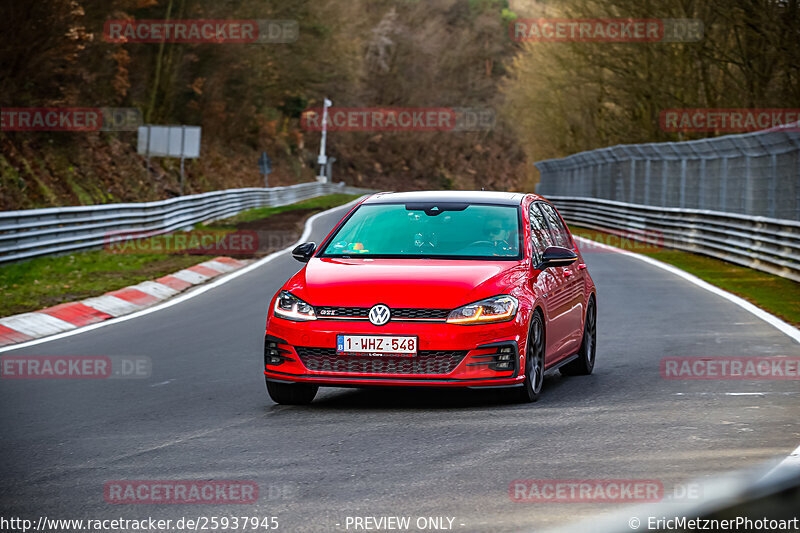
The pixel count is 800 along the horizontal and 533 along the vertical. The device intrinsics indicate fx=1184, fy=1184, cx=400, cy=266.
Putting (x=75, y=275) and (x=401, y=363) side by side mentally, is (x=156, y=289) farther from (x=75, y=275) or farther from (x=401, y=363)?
(x=401, y=363)

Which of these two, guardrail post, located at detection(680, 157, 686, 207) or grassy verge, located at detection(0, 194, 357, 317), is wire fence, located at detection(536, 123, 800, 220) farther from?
grassy verge, located at detection(0, 194, 357, 317)

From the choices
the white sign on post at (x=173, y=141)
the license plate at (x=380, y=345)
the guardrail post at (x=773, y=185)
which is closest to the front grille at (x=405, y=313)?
the license plate at (x=380, y=345)

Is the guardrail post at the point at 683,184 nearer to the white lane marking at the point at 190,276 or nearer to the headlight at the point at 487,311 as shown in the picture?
the white lane marking at the point at 190,276

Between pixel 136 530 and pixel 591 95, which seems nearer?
pixel 136 530

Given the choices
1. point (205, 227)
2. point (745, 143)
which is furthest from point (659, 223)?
point (205, 227)

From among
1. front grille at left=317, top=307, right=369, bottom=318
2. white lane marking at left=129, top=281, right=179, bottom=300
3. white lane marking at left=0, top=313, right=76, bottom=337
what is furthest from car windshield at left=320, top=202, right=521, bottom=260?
white lane marking at left=129, top=281, right=179, bottom=300

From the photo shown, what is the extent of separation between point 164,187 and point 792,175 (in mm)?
29718

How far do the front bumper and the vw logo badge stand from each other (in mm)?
37

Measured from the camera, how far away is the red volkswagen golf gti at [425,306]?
782cm

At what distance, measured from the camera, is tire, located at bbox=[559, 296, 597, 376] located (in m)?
9.98

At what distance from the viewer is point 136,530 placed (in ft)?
15.9

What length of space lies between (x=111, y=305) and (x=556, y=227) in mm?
8203

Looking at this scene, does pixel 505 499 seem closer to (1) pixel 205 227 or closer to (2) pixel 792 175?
(2) pixel 792 175

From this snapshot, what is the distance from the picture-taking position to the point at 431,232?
914cm
